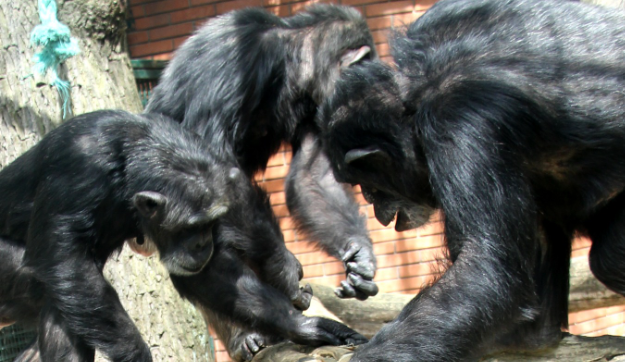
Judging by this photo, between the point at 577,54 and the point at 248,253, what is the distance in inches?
100

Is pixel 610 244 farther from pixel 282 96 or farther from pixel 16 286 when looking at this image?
pixel 16 286

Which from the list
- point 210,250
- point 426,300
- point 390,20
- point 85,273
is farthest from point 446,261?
point 390,20

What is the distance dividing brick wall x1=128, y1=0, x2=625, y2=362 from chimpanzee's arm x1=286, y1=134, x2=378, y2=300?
3.22 m

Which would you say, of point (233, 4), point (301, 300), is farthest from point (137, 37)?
point (301, 300)

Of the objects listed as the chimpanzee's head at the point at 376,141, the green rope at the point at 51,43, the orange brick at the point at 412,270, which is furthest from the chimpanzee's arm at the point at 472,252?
the orange brick at the point at 412,270

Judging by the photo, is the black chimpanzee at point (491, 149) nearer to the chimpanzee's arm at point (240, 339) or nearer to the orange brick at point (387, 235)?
the chimpanzee's arm at point (240, 339)

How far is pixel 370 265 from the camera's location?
17.1 ft

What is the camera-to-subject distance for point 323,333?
4.33 meters

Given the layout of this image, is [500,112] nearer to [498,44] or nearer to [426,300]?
[498,44]

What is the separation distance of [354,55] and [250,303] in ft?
7.11

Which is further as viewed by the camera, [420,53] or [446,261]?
[420,53]

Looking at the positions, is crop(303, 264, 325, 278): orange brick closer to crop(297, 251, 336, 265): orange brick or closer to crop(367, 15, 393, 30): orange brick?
crop(297, 251, 336, 265): orange brick

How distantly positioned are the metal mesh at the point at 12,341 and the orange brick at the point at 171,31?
16.4 ft

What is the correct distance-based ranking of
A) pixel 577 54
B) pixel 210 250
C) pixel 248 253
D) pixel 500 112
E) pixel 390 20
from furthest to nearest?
1. pixel 390 20
2. pixel 248 253
3. pixel 210 250
4. pixel 577 54
5. pixel 500 112
